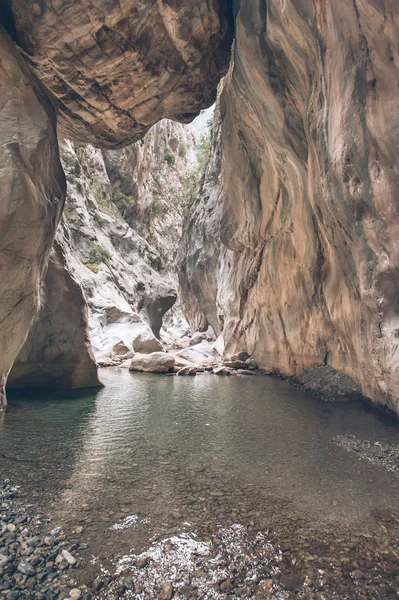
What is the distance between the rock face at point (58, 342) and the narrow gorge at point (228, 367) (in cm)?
7

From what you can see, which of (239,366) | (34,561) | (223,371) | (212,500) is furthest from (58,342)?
(239,366)

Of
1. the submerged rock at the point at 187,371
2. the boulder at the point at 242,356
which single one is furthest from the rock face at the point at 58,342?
the boulder at the point at 242,356

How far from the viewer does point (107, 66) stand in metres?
10.3

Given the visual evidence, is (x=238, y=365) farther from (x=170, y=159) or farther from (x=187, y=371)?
(x=170, y=159)

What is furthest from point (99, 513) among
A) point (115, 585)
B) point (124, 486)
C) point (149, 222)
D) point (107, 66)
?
point (149, 222)

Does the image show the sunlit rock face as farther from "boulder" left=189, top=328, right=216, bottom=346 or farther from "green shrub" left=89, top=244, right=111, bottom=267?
"boulder" left=189, top=328, right=216, bottom=346

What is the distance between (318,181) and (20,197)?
765 centimetres

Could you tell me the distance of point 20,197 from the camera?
7.80 m

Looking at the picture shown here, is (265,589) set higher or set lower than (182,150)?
lower

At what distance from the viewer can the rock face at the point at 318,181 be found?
6320 mm

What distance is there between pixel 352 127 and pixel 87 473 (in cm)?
789

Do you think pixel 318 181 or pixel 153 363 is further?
pixel 153 363

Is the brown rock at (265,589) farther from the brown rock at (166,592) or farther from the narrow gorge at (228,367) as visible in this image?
the brown rock at (166,592)

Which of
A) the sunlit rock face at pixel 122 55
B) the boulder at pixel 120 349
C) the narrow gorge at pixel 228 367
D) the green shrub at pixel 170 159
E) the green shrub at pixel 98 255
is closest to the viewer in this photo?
the narrow gorge at pixel 228 367
